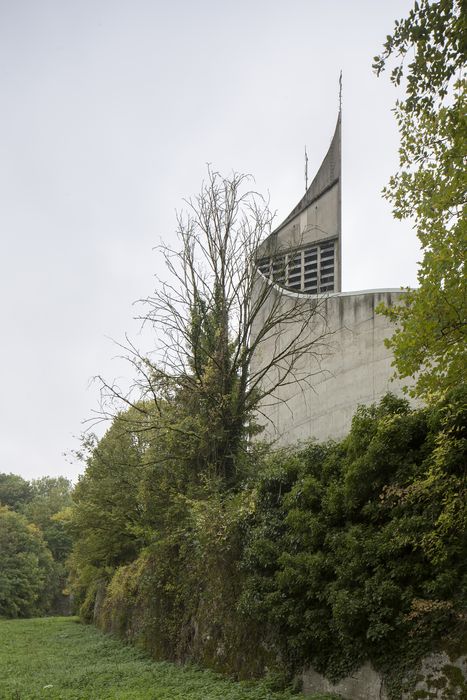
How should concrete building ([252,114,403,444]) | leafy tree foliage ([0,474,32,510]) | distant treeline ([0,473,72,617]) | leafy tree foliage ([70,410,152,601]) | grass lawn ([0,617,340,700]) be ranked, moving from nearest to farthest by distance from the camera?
grass lawn ([0,617,340,700]) < concrete building ([252,114,403,444]) < leafy tree foliage ([70,410,152,601]) < distant treeline ([0,473,72,617]) < leafy tree foliage ([0,474,32,510])

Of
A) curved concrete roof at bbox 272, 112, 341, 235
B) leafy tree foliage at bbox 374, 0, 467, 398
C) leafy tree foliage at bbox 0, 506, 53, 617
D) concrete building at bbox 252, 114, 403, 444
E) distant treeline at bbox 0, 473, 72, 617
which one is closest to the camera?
leafy tree foliage at bbox 374, 0, 467, 398

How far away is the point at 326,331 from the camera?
A: 21.6 metres

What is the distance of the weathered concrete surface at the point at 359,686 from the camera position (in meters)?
7.70

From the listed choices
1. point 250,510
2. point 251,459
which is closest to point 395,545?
point 250,510

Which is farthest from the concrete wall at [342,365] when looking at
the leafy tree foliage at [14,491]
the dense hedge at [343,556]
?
the leafy tree foliage at [14,491]

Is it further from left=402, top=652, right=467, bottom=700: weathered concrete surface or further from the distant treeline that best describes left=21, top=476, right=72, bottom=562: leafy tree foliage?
left=402, top=652, right=467, bottom=700: weathered concrete surface

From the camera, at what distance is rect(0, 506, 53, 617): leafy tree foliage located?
50869mm

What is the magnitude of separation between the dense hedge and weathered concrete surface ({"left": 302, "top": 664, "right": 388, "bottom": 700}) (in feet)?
0.41

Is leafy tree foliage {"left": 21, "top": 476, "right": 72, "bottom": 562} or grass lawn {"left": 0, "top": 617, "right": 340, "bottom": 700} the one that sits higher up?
leafy tree foliage {"left": 21, "top": 476, "right": 72, "bottom": 562}

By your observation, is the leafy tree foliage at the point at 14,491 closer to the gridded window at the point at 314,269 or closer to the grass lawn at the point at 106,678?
the gridded window at the point at 314,269

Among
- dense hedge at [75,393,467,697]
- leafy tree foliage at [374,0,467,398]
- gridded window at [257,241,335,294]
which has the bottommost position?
dense hedge at [75,393,467,697]

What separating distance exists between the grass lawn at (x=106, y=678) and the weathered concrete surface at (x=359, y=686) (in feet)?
0.89

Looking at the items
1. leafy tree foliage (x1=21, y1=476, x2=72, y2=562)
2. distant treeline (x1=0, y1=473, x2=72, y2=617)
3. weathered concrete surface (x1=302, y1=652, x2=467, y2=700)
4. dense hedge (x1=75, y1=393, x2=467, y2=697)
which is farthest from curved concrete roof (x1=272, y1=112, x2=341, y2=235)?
leafy tree foliage (x1=21, y1=476, x2=72, y2=562)

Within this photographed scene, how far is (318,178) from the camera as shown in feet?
89.0
